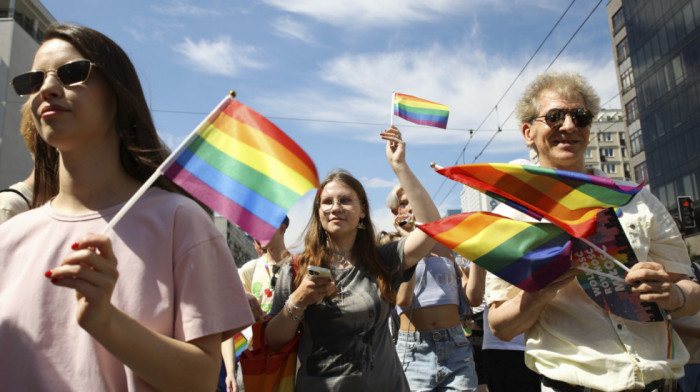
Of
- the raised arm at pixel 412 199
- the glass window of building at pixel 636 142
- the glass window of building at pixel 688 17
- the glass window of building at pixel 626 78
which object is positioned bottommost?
the raised arm at pixel 412 199

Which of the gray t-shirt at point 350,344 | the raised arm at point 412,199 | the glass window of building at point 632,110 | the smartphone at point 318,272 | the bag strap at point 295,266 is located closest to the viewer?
the smartphone at point 318,272

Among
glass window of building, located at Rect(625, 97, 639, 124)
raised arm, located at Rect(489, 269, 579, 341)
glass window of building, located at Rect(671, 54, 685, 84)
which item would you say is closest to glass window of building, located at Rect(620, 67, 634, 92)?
glass window of building, located at Rect(625, 97, 639, 124)

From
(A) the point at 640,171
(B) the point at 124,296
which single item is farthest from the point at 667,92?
(B) the point at 124,296

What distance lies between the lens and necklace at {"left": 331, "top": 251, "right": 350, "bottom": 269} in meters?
3.39

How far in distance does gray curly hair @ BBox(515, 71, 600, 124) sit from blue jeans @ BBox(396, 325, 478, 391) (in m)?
2.30

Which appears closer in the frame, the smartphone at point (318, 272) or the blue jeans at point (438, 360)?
the smartphone at point (318, 272)

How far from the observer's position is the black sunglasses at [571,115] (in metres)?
2.49

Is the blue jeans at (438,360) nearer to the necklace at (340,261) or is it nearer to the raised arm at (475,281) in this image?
the raised arm at (475,281)

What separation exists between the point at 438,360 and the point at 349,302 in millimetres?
1619

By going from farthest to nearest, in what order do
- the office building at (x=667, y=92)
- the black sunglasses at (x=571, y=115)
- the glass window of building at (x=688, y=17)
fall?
1. the office building at (x=667, y=92)
2. the glass window of building at (x=688, y=17)
3. the black sunglasses at (x=571, y=115)

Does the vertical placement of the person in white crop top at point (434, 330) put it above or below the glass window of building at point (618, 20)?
below

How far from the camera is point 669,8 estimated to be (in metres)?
39.3

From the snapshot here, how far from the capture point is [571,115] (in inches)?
98.3

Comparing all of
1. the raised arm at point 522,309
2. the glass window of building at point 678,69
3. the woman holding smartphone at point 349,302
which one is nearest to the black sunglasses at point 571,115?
the raised arm at point 522,309
